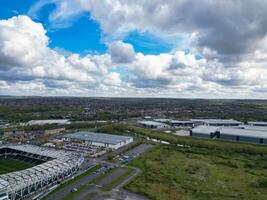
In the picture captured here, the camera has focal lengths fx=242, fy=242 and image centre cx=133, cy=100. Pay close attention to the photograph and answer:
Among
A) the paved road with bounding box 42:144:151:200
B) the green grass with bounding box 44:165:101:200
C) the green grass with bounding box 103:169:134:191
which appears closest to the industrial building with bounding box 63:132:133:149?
the paved road with bounding box 42:144:151:200

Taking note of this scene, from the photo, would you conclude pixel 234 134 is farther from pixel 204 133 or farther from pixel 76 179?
pixel 76 179

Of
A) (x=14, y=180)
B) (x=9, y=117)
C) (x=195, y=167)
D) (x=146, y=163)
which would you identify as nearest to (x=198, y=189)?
(x=195, y=167)

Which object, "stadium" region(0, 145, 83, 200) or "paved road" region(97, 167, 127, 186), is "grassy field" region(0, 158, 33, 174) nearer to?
"stadium" region(0, 145, 83, 200)

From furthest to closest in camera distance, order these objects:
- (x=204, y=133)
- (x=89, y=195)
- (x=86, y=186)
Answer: (x=204, y=133)
(x=86, y=186)
(x=89, y=195)

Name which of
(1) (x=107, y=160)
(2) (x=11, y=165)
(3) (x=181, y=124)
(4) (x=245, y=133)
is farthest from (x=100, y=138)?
(3) (x=181, y=124)

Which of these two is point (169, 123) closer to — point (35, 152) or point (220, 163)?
point (220, 163)

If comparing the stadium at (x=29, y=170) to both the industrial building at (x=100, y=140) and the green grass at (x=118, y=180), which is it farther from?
the industrial building at (x=100, y=140)
